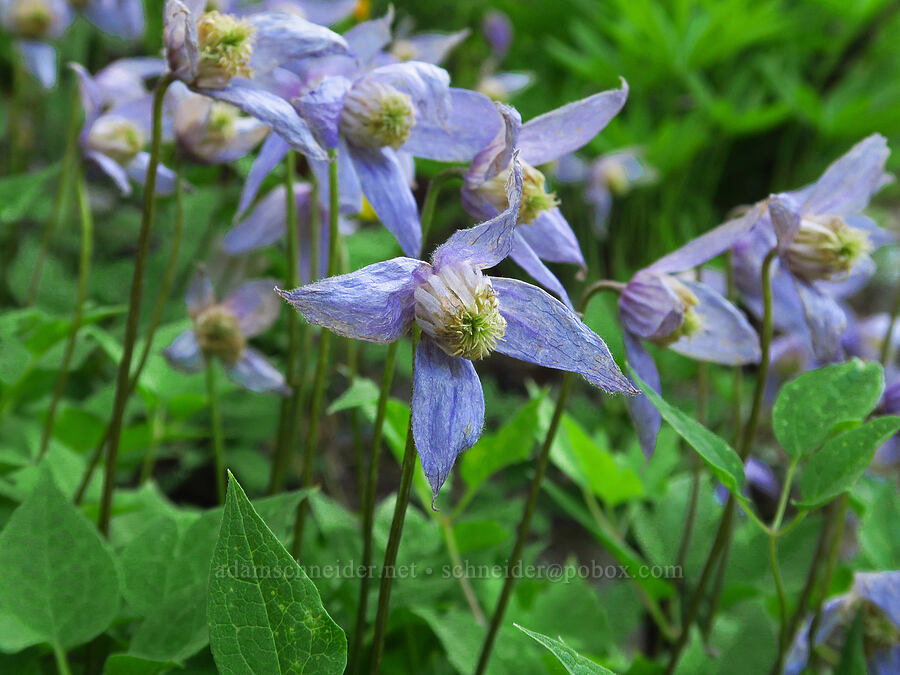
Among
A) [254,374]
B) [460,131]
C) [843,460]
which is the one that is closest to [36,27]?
[254,374]

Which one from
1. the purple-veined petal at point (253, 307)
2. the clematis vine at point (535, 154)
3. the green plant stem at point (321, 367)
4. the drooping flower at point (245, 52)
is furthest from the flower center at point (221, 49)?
the purple-veined petal at point (253, 307)

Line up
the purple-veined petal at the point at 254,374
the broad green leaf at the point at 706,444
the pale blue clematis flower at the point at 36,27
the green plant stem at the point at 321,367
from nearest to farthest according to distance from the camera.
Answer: the broad green leaf at the point at 706,444 < the green plant stem at the point at 321,367 < the purple-veined petal at the point at 254,374 < the pale blue clematis flower at the point at 36,27

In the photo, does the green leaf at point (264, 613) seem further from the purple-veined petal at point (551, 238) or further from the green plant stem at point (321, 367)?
the purple-veined petal at point (551, 238)

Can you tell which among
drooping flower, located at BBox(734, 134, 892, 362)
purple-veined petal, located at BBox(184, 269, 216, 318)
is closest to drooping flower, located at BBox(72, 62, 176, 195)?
purple-veined petal, located at BBox(184, 269, 216, 318)

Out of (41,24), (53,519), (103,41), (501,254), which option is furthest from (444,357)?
(103,41)

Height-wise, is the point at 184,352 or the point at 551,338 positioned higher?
the point at 551,338

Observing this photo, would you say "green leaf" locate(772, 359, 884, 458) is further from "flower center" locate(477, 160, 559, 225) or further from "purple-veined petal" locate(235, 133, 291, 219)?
"purple-veined petal" locate(235, 133, 291, 219)

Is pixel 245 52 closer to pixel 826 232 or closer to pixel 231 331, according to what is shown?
pixel 231 331
